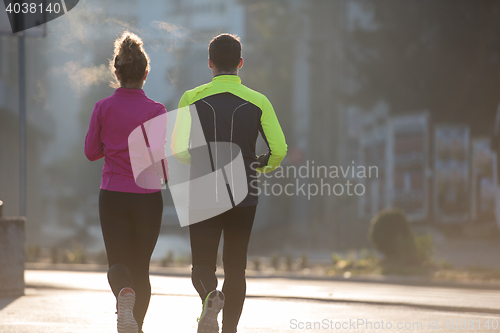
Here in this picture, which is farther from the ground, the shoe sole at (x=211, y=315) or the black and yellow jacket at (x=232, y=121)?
the black and yellow jacket at (x=232, y=121)

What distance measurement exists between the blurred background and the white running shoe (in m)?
7.14

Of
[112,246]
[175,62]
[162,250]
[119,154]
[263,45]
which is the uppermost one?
[263,45]

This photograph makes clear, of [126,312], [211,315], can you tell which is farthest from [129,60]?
[211,315]

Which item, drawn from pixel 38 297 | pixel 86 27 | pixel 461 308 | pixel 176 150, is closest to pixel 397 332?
pixel 461 308

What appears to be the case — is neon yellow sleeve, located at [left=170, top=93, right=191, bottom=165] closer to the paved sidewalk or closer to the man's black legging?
the man's black legging

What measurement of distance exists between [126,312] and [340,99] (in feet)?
58.2

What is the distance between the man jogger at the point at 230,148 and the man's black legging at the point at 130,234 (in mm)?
275

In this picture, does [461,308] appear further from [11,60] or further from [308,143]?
[308,143]

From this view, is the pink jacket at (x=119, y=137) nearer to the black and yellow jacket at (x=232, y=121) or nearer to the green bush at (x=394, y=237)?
the black and yellow jacket at (x=232, y=121)

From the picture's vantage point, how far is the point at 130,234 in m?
4.05

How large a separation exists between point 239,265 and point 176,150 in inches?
32.8

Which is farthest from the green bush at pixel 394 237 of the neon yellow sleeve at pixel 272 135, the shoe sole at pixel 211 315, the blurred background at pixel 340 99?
the shoe sole at pixel 211 315

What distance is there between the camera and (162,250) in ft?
72.2

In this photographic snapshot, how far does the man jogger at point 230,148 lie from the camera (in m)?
4.07
